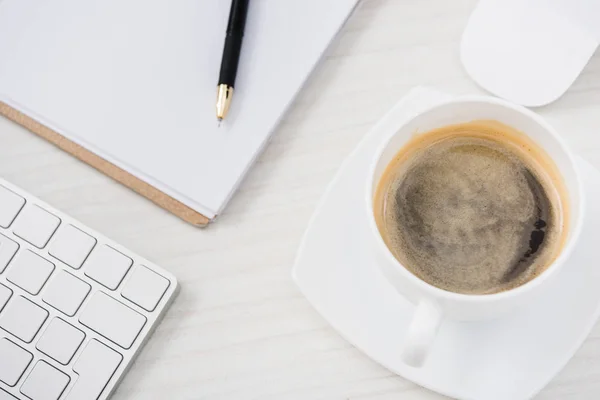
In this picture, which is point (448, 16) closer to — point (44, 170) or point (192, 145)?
point (192, 145)

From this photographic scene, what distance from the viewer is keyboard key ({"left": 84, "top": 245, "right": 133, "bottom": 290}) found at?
0.55m

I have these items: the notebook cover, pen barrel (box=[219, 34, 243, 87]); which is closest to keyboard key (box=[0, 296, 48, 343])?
the notebook cover

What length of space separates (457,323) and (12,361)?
1.17 feet

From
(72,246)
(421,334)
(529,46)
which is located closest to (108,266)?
(72,246)

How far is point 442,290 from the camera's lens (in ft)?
1.40

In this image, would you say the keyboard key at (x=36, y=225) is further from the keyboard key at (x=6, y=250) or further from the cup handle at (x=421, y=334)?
the cup handle at (x=421, y=334)

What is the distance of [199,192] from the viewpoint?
57 cm

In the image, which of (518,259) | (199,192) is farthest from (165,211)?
(518,259)

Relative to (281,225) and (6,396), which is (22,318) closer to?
(6,396)

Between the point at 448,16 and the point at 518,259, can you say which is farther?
the point at 448,16

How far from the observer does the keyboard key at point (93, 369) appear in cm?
52

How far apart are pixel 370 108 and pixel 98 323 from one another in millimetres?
298

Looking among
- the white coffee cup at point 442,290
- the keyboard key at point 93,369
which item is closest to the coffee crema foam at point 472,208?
the white coffee cup at point 442,290

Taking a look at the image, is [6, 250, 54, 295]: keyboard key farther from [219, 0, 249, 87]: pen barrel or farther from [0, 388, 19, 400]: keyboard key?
[219, 0, 249, 87]: pen barrel
